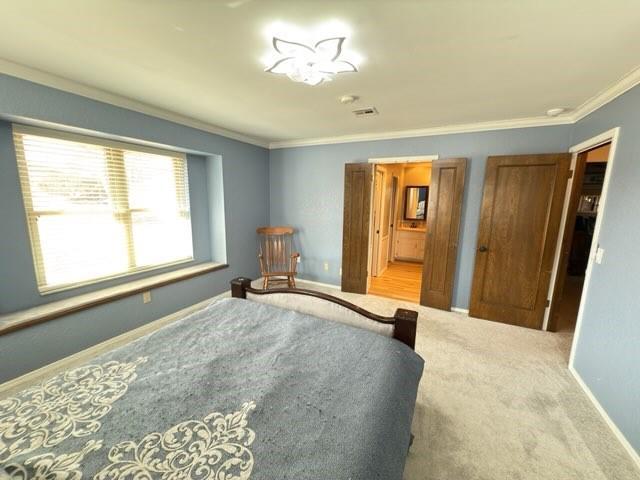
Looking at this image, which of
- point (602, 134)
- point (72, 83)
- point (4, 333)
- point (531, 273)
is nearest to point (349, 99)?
point (602, 134)

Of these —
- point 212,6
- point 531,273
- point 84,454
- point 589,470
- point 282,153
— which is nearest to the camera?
point 84,454

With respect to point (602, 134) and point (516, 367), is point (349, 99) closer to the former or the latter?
point (602, 134)

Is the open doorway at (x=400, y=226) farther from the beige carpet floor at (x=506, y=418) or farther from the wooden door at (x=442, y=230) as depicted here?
the beige carpet floor at (x=506, y=418)

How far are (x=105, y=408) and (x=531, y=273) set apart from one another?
3.73m

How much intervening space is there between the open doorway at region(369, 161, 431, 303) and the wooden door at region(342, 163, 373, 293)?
536mm

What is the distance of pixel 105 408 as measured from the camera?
3.38ft

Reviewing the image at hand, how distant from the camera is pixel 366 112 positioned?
260 centimetres

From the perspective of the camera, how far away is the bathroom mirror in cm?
576

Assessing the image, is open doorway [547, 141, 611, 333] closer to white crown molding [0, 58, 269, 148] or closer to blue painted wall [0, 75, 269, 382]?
blue painted wall [0, 75, 269, 382]

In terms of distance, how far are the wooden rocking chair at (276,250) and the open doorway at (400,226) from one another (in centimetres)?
144

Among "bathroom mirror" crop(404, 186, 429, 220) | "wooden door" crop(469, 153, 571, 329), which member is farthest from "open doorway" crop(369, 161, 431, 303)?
"wooden door" crop(469, 153, 571, 329)

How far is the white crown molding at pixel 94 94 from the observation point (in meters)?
1.77

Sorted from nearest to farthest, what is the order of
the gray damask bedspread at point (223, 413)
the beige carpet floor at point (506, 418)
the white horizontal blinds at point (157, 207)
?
1. the gray damask bedspread at point (223, 413)
2. the beige carpet floor at point (506, 418)
3. the white horizontal blinds at point (157, 207)

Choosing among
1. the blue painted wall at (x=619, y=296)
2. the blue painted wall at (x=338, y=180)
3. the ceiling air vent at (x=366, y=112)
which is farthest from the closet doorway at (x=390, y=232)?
the blue painted wall at (x=619, y=296)
